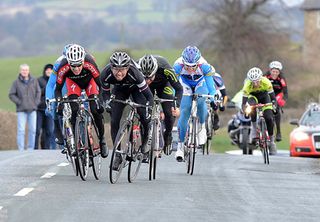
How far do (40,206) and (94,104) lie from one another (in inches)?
142

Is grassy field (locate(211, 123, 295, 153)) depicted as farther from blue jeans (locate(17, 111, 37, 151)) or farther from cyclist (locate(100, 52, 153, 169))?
cyclist (locate(100, 52, 153, 169))

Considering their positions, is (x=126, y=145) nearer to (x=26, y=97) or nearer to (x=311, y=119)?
(x=26, y=97)

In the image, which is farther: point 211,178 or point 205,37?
point 205,37

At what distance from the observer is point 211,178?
16.0m

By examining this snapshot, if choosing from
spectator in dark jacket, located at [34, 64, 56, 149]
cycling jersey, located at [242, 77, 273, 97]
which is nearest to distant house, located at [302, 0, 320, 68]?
spectator in dark jacket, located at [34, 64, 56, 149]

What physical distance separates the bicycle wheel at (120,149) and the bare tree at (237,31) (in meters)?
64.2

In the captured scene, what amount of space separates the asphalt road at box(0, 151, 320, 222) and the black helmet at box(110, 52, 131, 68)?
5.23ft

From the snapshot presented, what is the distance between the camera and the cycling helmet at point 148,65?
15.3 m

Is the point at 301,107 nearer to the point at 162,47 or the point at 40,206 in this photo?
the point at 162,47

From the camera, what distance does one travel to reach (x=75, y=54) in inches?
564

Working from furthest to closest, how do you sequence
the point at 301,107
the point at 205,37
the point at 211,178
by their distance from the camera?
the point at 205,37, the point at 301,107, the point at 211,178

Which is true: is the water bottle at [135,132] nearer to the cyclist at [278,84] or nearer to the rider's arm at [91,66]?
the rider's arm at [91,66]

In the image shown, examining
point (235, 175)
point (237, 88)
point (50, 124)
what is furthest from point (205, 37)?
point (235, 175)

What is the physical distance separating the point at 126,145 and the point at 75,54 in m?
1.39
